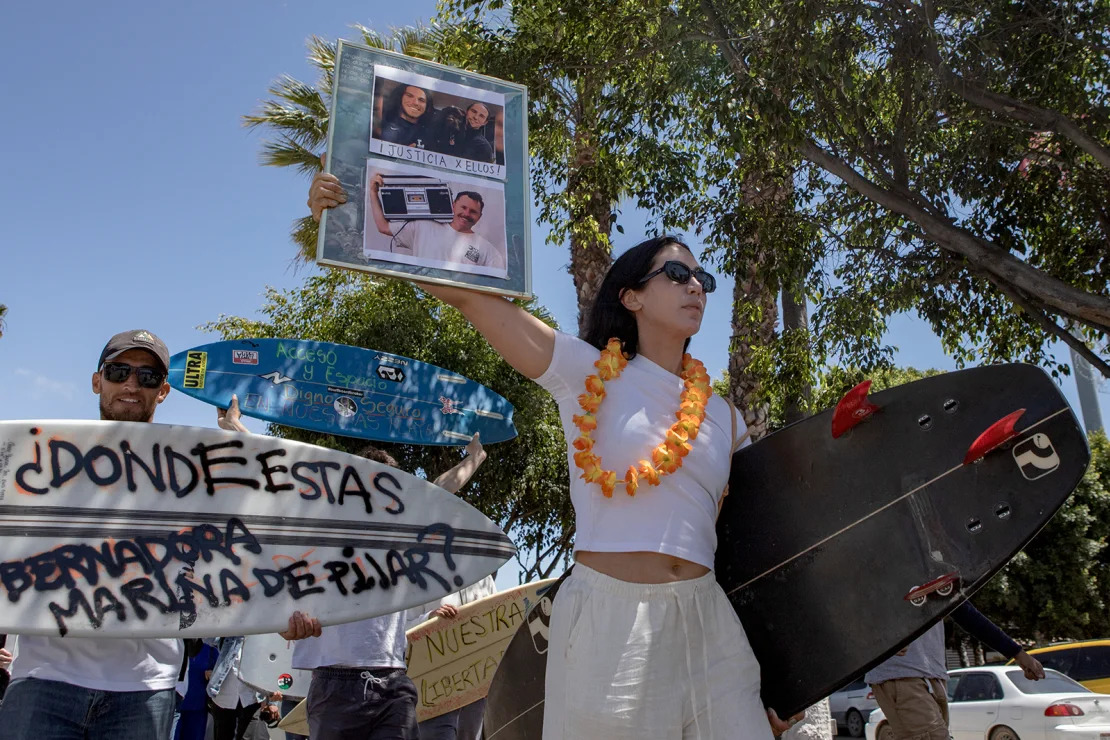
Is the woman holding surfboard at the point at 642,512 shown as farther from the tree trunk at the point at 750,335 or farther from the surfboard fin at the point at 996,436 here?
the tree trunk at the point at 750,335

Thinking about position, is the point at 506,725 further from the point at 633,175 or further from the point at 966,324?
the point at 966,324

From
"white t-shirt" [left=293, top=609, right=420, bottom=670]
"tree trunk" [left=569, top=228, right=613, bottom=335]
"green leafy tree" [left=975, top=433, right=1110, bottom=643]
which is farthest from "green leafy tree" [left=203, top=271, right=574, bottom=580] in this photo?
"green leafy tree" [left=975, top=433, right=1110, bottom=643]

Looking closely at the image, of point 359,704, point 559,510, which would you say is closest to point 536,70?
point 359,704

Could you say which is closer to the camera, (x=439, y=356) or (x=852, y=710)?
(x=439, y=356)

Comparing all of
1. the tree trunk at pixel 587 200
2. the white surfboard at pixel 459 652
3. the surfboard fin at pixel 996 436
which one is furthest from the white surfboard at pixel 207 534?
the tree trunk at pixel 587 200

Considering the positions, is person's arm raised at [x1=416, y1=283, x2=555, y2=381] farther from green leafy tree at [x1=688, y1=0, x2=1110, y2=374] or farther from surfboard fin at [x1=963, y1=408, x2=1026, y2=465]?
green leafy tree at [x1=688, y1=0, x2=1110, y2=374]

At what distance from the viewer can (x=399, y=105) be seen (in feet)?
8.87

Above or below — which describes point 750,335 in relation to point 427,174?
above

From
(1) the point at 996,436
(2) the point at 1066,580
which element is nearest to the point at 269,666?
(1) the point at 996,436

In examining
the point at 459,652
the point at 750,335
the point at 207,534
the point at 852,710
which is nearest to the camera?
the point at 207,534

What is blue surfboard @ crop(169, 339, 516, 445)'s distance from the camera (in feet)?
21.1

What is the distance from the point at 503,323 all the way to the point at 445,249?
1.12 feet

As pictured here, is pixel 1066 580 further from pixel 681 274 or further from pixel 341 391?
pixel 681 274

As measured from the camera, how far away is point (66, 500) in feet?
9.53
